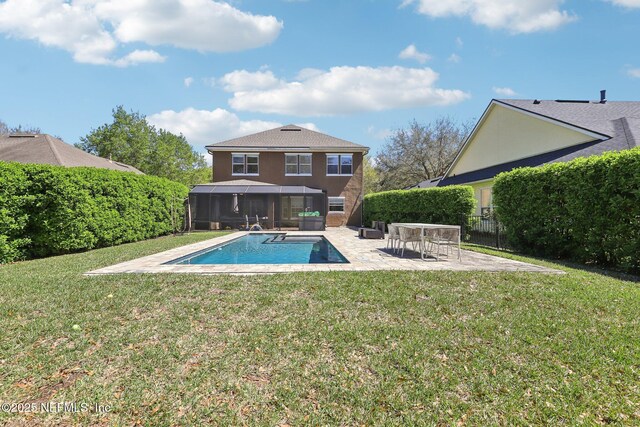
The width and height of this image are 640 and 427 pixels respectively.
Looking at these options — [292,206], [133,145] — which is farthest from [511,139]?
[133,145]

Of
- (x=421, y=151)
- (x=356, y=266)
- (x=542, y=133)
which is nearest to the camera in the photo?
(x=356, y=266)

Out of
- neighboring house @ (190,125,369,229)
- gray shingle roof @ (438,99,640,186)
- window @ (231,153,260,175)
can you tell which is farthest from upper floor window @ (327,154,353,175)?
gray shingle roof @ (438,99,640,186)

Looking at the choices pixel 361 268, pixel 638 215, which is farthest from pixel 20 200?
pixel 638 215

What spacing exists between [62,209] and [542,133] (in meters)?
23.7

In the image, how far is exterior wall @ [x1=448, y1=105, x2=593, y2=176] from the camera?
18.2 meters

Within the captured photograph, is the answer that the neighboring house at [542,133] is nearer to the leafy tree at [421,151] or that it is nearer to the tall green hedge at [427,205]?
the tall green hedge at [427,205]

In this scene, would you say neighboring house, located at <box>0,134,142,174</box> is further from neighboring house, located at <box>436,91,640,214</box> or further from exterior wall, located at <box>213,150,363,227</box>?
neighboring house, located at <box>436,91,640,214</box>

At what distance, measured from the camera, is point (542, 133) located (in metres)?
19.3

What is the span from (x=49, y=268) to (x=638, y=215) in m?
14.1

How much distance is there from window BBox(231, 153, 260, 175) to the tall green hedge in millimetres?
10741

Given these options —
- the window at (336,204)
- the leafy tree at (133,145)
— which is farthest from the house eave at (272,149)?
the leafy tree at (133,145)

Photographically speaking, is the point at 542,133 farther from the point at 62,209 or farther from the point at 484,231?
the point at 62,209

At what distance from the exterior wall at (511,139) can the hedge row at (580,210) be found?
8716 millimetres

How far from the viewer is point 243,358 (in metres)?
3.72
